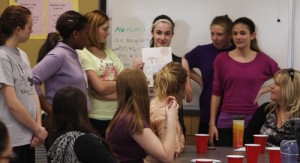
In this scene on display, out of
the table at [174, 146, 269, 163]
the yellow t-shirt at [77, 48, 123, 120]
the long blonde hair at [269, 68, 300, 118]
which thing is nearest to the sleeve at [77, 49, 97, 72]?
the yellow t-shirt at [77, 48, 123, 120]

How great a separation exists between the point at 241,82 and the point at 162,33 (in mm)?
727

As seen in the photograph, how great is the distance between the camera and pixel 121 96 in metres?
2.77

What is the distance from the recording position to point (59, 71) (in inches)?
135

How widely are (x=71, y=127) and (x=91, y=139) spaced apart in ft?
0.53

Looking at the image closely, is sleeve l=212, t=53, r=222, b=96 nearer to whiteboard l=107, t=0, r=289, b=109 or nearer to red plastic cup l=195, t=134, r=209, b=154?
whiteboard l=107, t=0, r=289, b=109

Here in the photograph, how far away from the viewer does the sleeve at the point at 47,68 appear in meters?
3.36

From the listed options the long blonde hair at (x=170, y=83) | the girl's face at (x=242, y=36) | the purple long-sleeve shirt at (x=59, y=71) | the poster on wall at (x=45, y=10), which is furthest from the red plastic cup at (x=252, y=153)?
the poster on wall at (x=45, y=10)

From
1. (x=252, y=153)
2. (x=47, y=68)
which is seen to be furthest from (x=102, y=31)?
(x=252, y=153)

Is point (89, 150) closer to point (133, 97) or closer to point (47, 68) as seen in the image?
point (133, 97)

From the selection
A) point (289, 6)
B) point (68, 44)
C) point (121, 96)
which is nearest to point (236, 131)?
point (121, 96)

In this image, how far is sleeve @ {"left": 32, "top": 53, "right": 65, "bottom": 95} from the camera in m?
3.36

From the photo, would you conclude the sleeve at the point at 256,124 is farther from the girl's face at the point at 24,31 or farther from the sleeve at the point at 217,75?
the girl's face at the point at 24,31

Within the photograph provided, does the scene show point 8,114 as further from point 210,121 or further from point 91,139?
point 210,121

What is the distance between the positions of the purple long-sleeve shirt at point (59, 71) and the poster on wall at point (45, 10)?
4.90 ft
